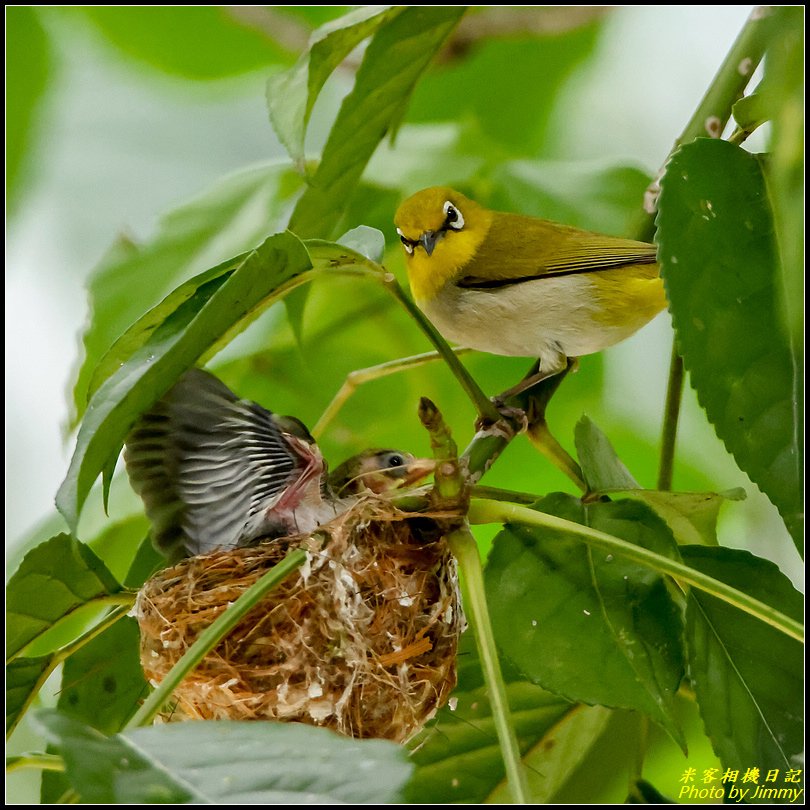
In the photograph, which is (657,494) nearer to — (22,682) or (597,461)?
→ (597,461)

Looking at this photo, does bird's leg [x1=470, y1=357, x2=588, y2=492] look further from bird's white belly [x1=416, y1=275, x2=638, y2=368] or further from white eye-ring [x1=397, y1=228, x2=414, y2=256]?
white eye-ring [x1=397, y1=228, x2=414, y2=256]

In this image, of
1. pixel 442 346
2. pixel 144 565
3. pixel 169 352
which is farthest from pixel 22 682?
pixel 442 346

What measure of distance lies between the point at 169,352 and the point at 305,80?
442mm

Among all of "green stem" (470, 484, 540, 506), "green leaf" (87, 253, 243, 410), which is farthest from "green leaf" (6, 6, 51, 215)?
"green stem" (470, 484, 540, 506)

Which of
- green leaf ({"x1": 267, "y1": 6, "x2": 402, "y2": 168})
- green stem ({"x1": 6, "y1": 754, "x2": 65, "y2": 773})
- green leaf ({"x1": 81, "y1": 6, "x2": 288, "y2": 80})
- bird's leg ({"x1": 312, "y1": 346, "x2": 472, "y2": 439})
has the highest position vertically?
green leaf ({"x1": 81, "y1": 6, "x2": 288, "y2": 80})

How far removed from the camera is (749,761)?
1.26 meters

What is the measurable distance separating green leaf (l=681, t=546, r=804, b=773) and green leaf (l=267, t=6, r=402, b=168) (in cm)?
77

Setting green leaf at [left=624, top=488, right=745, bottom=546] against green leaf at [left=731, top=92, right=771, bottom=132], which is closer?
green leaf at [left=731, top=92, right=771, bottom=132]

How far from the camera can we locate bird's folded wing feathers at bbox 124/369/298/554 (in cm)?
163

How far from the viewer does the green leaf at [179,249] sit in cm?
189

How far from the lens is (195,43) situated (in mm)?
2945

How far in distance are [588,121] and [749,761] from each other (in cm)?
238

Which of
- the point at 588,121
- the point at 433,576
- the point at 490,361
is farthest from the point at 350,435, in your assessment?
the point at 588,121

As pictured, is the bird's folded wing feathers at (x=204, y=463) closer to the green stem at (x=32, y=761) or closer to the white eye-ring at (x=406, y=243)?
the green stem at (x=32, y=761)
